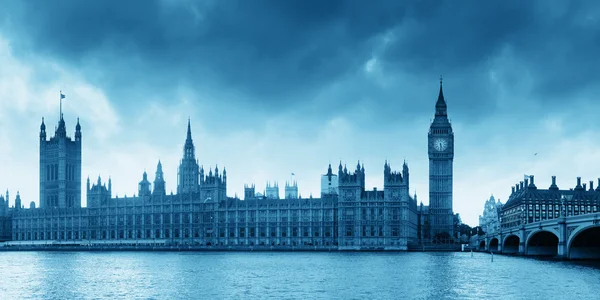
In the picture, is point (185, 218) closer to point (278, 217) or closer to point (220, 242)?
point (220, 242)

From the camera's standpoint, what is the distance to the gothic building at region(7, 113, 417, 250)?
152000mm

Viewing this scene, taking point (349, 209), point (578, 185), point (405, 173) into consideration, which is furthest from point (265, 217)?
point (578, 185)

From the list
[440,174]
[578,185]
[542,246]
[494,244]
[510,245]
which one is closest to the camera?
[542,246]

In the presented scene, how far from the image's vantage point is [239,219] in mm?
163500

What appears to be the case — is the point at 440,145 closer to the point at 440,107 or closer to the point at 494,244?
the point at 440,107

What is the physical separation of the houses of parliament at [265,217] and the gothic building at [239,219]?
186mm

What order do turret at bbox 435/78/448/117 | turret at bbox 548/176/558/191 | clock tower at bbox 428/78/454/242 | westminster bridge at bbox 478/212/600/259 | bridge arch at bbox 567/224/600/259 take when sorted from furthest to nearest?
turret at bbox 548/176/558/191 < turret at bbox 435/78/448/117 < clock tower at bbox 428/78/454/242 < bridge arch at bbox 567/224/600/259 < westminster bridge at bbox 478/212/600/259

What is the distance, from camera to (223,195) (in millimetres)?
169500

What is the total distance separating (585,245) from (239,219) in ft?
263

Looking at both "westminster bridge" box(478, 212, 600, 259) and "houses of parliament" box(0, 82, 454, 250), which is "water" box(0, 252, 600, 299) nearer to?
"westminster bridge" box(478, 212, 600, 259)

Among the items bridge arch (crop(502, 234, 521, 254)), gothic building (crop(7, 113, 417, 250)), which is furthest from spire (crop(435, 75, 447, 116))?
bridge arch (crop(502, 234, 521, 254))

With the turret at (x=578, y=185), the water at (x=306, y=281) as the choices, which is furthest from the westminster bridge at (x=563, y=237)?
the turret at (x=578, y=185)

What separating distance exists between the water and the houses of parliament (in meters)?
56.9

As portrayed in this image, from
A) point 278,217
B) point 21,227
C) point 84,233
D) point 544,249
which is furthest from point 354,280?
point 21,227
